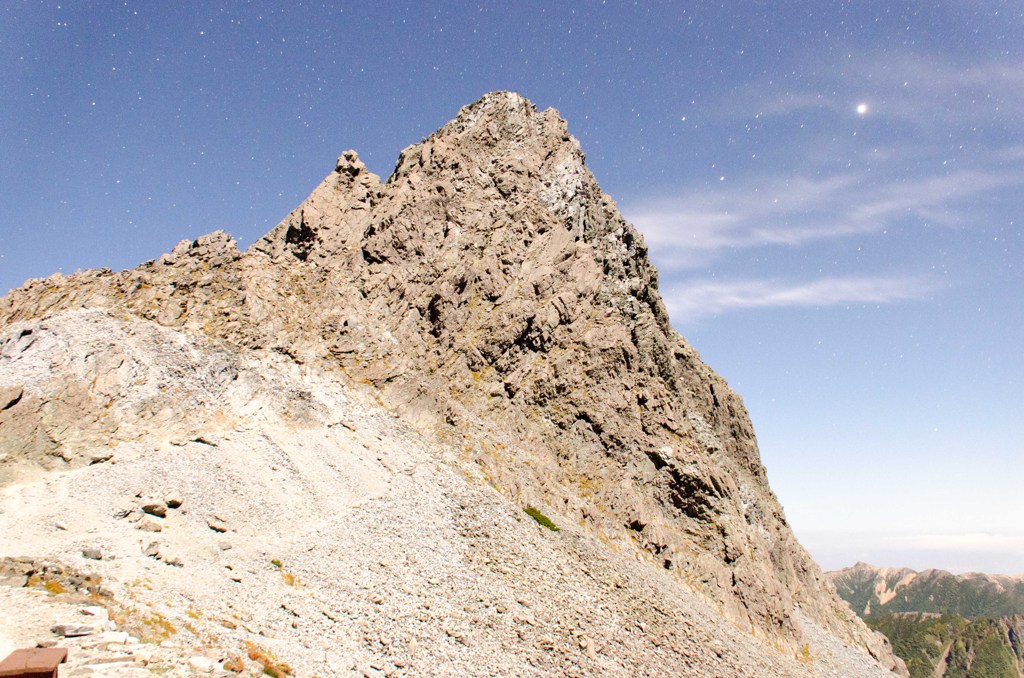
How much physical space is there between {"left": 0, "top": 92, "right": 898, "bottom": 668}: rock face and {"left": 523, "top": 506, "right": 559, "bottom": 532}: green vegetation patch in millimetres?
1435

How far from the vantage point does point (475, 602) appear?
25.2 metres

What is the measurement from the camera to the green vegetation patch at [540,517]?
34531 mm

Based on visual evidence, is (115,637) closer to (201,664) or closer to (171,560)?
(201,664)

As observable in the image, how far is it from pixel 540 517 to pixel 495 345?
16.3 m

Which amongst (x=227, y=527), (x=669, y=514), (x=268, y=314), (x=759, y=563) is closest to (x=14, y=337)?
(x=268, y=314)

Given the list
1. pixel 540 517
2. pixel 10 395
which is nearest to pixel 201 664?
pixel 10 395

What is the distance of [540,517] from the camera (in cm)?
3531

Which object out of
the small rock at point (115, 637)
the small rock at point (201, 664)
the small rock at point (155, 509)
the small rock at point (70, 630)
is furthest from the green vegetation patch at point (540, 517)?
the small rock at point (70, 630)

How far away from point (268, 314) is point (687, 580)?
35.6 metres

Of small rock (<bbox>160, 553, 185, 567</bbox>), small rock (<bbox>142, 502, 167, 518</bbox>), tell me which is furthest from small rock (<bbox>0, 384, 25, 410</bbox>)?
small rock (<bbox>160, 553, 185, 567</bbox>)

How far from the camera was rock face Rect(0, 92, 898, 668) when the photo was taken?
34.6m

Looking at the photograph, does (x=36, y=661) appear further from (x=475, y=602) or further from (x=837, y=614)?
(x=837, y=614)

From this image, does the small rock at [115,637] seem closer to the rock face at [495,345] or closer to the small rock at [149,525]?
the small rock at [149,525]

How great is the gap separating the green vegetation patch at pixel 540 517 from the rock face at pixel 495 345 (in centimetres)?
144
